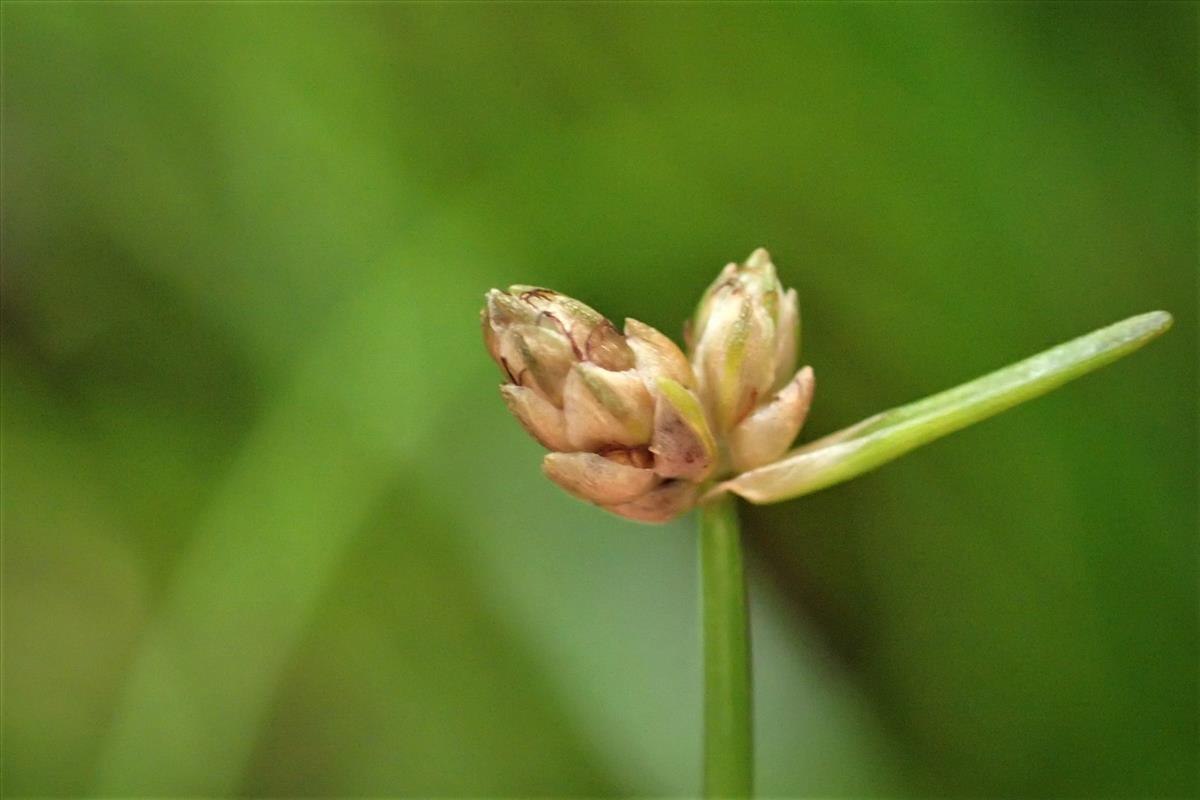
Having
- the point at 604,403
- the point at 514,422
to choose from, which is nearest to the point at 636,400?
the point at 604,403

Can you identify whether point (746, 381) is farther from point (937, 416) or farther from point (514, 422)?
point (514, 422)

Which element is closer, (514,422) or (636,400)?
(636,400)

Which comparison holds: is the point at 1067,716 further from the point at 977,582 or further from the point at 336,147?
the point at 336,147

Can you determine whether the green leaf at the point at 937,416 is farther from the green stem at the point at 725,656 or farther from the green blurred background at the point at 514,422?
the green blurred background at the point at 514,422

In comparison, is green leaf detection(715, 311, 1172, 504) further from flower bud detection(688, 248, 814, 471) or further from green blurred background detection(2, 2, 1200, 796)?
green blurred background detection(2, 2, 1200, 796)

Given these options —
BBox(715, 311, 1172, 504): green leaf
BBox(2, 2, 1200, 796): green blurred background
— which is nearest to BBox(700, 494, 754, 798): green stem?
BBox(715, 311, 1172, 504): green leaf

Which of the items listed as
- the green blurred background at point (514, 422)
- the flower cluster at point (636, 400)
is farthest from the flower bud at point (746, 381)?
the green blurred background at point (514, 422)
